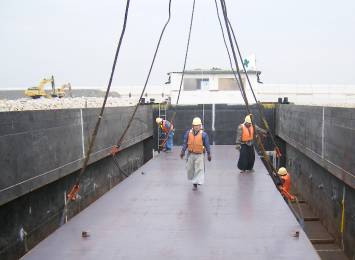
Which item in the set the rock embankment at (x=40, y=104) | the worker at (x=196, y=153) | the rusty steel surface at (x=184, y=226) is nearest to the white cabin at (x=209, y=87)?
the rock embankment at (x=40, y=104)

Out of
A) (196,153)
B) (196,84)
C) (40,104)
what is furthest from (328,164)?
(196,84)

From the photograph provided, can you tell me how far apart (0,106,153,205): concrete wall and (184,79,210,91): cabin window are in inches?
364

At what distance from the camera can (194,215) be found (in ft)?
20.2

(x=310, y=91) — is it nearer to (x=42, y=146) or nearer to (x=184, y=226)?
(x=42, y=146)

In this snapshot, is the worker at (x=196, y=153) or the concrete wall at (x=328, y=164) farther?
the worker at (x=196, y=153)

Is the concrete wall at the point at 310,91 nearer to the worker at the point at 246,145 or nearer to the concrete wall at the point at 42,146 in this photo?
the worker at the point at 246,145

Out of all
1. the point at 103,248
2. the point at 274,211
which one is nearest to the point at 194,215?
the point at 274,211

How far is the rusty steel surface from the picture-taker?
181 inches

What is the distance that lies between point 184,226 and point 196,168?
105 inches

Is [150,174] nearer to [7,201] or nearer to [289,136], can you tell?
[7,201]

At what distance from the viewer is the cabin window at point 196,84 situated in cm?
2012

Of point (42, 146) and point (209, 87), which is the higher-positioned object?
point (209, 87)

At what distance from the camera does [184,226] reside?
5.59 metres

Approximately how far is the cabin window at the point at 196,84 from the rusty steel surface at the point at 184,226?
1183 cm
